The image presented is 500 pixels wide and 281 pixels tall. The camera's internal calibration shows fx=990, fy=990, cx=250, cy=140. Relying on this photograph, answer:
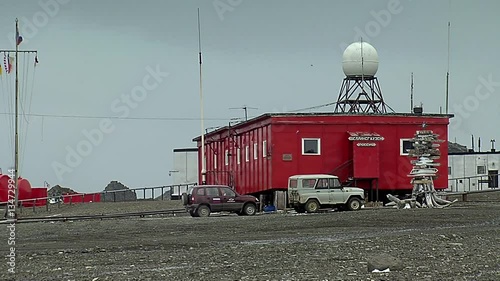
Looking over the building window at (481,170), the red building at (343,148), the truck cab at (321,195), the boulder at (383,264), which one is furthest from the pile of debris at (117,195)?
the boulder at (383,264)

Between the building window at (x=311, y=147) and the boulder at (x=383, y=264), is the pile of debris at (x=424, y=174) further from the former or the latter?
the boulder at (x=383, y=264)

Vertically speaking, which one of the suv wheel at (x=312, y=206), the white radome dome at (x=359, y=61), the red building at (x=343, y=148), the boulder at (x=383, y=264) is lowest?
the suv wheel at (x=312, y=206)

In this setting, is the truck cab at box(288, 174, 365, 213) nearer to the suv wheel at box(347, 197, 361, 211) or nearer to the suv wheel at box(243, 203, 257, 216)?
the suv wheel at box(347, 197, 361, 211)

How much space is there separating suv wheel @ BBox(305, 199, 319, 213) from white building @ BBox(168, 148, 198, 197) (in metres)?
35.4

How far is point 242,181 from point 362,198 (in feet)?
34.3

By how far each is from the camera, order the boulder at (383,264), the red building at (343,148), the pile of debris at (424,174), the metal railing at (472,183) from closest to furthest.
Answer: the boulder at (383,264)
the pile of debris at (424,174)
the red building at (343,148)
the metal railing at (472,183)

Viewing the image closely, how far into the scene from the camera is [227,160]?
5053 cm

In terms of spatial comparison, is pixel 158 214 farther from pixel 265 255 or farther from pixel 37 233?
pixel 265 255

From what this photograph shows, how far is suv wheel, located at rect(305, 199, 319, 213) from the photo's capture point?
1468 inches

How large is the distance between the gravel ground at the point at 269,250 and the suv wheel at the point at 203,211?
35.8 feet

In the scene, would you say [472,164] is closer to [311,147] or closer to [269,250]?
[311,147]

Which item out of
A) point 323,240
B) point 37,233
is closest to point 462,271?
point 323,240

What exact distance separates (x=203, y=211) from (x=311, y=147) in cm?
596

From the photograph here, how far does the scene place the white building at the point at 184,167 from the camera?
72.9 metres
